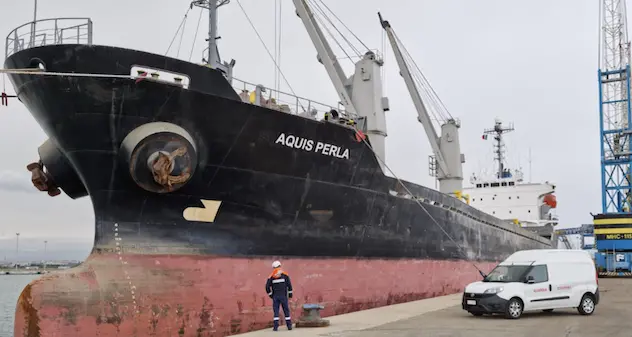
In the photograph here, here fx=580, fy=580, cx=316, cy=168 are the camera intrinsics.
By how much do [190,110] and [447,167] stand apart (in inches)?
596

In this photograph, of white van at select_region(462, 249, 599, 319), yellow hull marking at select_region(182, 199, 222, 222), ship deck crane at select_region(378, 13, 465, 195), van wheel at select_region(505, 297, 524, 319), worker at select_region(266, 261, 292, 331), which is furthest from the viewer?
ship deck crane at select_region(378, 13, 465, 195)

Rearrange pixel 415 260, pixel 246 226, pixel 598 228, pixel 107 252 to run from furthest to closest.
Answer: pixel 598 228 < pixel 415 260 < pixel 246 226 < pixel 107 252

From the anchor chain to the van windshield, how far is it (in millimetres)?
7108

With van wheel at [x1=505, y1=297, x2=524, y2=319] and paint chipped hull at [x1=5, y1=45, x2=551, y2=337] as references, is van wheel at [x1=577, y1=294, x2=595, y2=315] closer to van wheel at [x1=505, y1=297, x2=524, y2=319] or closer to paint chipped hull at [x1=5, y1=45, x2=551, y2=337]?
van wheel at [x1=505, y1=297, x2=524, y2=319]

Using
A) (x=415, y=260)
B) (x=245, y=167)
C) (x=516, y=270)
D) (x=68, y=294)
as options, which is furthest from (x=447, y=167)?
(x=68, y=294)

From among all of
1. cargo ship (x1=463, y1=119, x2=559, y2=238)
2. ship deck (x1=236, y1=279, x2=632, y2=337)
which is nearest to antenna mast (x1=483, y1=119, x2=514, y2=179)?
cargo ship (x1=463, y1=119, x2=559, y2=238)

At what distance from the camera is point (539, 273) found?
12.3m

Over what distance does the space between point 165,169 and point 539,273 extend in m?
8.03

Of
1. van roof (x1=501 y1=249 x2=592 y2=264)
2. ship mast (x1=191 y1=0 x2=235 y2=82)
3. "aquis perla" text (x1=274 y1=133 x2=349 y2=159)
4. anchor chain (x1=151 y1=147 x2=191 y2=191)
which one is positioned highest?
ship mast (x1=191 y1=0 x2=235 y2=82)

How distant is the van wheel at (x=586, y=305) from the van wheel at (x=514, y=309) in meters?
1.63

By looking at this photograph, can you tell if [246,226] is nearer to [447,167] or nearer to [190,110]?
[190,110]

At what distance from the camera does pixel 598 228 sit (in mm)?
35188

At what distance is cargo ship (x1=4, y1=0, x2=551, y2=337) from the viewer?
962cm

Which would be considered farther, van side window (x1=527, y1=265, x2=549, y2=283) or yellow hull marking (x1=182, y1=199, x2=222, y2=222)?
van side window (x1=527, y1=265, x2=549, y2=283)
